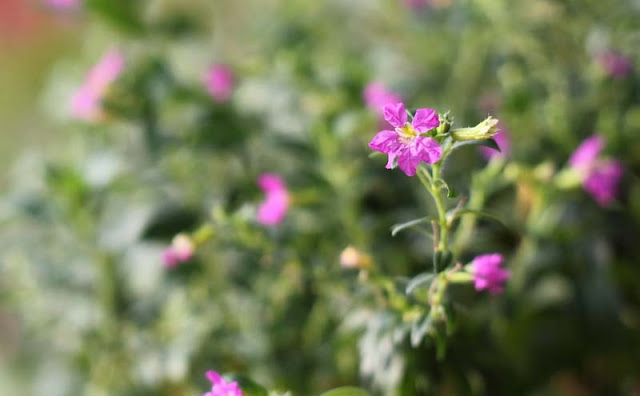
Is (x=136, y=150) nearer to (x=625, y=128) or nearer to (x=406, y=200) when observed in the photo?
(x=406, y=200)

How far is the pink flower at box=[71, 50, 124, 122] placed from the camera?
811 millimetres

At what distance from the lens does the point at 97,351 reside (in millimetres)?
920

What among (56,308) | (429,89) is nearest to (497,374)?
(429,89)

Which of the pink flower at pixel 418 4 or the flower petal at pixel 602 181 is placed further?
the pink flower at pixel 418 4

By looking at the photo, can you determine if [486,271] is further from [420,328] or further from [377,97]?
[377,97]

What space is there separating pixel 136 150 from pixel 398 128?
1.84ft

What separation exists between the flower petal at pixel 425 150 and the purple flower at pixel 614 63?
48 centimetres

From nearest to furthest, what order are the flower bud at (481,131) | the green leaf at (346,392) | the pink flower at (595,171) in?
1. the flower bud at (481,131)
2. the green leaf at (346,392)
3. the pink flower at (595,171)

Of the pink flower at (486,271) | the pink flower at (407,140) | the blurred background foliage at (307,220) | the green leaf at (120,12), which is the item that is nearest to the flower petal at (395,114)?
the pink flower at (407,140)

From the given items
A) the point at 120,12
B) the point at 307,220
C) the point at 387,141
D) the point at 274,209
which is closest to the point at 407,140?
the point at 387,141

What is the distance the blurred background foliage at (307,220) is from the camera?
773 mm

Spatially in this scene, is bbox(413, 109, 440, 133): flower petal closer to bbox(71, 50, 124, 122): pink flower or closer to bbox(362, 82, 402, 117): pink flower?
bbox(362, 82, 402, 117): pink flower

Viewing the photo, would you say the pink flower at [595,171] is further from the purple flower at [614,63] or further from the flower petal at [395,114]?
the flower petal at [395,114]

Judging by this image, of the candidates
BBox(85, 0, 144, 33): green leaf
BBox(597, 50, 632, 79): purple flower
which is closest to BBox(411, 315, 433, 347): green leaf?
BBox(597, 50, 632, 79): purple flower
